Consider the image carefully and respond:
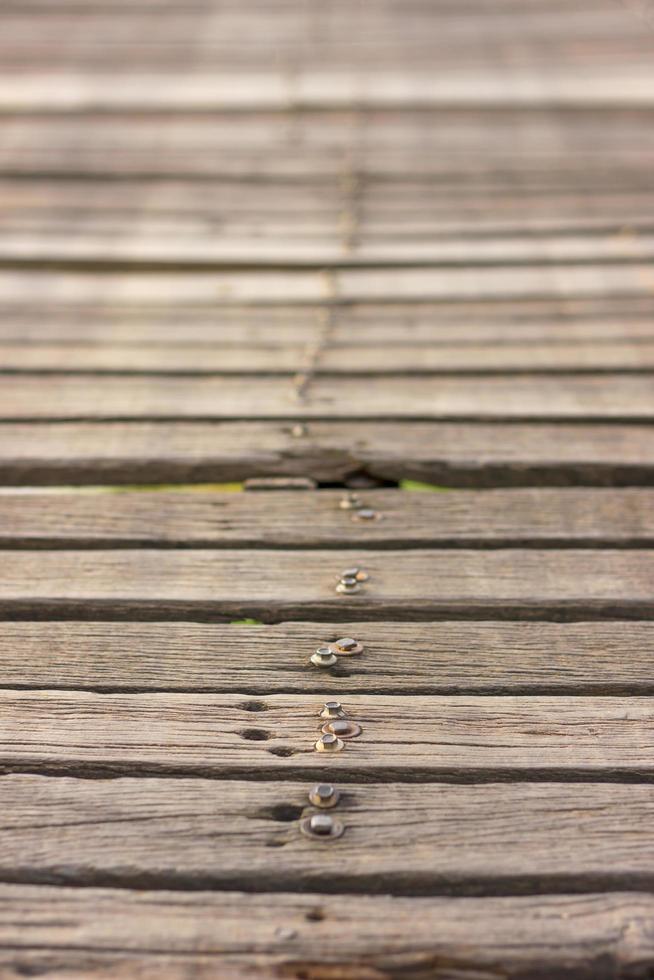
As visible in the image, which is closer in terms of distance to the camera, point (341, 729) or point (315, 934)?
point (315, 934)

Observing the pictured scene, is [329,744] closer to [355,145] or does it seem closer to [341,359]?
[341,359]

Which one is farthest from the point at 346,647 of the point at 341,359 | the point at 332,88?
the point at 332,88

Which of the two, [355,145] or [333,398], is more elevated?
[355,145]

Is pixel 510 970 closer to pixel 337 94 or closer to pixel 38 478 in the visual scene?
pixel 38 478

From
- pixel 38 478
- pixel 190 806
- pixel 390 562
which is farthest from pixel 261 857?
pixel 38 478

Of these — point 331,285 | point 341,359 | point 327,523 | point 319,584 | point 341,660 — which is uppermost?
point 331,285

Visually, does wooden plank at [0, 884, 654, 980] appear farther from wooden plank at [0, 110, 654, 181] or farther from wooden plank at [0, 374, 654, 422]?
wooden plank at [0, 110, 654, 181]
